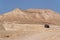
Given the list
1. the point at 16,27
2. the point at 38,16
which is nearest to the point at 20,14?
the point at 38,16

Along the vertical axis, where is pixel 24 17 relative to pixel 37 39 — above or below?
above

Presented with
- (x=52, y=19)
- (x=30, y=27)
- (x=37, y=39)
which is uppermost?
(x=52, y=19)

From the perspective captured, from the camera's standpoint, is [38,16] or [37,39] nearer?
[37,39]

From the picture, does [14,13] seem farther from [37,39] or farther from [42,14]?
[37,39]

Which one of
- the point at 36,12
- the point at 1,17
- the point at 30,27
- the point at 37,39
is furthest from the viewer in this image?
the point at 36,12

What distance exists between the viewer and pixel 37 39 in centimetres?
1900

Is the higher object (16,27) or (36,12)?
(36,12)

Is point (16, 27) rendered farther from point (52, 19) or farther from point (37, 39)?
point (52, 19)

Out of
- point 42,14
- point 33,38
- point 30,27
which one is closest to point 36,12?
point 42,14

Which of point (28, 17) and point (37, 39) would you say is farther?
point (28, 17)

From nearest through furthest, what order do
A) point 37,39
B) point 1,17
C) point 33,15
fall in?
point 37,39 → point 1,17 → point 33,15

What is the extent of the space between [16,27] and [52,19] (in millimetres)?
30722

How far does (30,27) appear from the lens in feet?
108

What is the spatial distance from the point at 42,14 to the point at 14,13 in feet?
33.6
